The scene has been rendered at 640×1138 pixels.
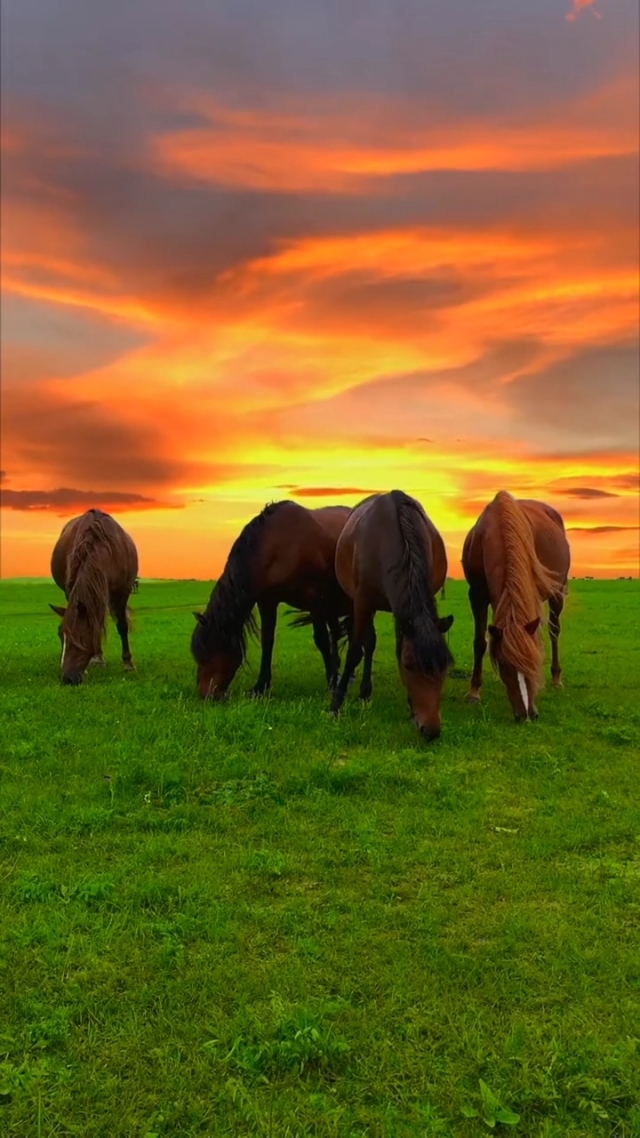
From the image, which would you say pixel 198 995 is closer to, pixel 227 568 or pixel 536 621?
pixel 536 621

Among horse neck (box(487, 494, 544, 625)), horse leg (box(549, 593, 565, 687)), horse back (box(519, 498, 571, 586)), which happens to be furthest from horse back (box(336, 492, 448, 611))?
horse leg (box(549, 593, 565, 687))

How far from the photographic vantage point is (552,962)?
439cm

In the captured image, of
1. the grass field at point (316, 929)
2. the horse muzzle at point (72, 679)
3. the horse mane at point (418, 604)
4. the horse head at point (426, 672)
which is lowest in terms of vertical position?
the grass field at point (316, 929)

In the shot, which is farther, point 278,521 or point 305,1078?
point 278,521

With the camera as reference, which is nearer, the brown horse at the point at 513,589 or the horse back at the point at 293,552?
the brown horse at the point at 513,589

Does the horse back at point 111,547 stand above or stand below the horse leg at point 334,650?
above

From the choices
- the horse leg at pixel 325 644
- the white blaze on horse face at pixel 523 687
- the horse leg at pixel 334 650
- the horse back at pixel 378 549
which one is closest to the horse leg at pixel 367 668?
the horse back at pixel 378 549

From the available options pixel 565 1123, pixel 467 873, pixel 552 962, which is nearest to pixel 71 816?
pixel 467 873

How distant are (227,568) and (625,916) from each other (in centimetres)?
806

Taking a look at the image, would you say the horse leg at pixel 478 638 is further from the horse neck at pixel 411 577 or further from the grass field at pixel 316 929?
the horse neck at pixel 411 577

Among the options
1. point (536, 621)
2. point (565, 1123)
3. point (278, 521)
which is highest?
point (278, 521)

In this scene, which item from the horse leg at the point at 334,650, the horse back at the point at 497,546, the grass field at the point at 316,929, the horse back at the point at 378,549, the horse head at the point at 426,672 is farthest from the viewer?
the horse leg at the point at 334,650

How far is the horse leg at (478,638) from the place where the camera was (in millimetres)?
11703

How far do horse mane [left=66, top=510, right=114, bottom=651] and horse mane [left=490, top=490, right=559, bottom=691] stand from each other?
687cm
